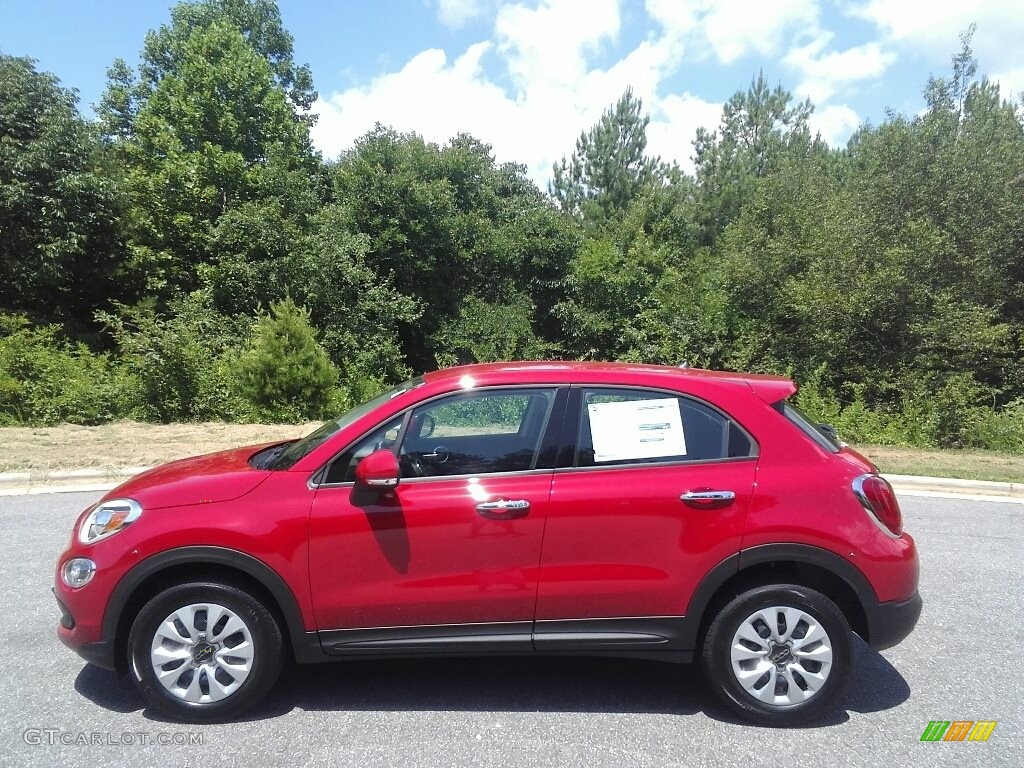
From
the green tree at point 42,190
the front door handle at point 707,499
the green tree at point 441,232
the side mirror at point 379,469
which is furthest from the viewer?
the green tree at point 441,232

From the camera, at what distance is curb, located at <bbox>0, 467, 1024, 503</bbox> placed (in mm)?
8945

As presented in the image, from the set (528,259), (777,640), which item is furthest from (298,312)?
(777,640)

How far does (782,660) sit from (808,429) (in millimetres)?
1160

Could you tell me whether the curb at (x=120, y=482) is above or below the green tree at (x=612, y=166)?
below

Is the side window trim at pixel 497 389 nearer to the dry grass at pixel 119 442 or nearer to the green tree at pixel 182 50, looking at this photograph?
the dry grass at pixel 119 442

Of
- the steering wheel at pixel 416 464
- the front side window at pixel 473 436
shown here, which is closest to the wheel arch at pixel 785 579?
the front side window at pixel 473 436

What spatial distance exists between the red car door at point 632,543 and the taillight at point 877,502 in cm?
54

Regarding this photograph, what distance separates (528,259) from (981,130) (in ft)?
48.0

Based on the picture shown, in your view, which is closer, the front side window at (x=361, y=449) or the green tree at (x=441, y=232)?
the front side window at (x=361, y=449)

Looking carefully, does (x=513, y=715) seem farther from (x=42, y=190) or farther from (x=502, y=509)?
(x=42, y=190)

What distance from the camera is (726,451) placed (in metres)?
3.62

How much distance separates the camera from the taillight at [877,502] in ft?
11.6

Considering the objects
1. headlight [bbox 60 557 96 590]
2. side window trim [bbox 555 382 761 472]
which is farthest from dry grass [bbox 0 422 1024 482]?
side window trim [bbox 555 382 761 472]

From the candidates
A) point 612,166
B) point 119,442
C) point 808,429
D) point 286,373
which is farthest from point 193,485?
point 612,166
